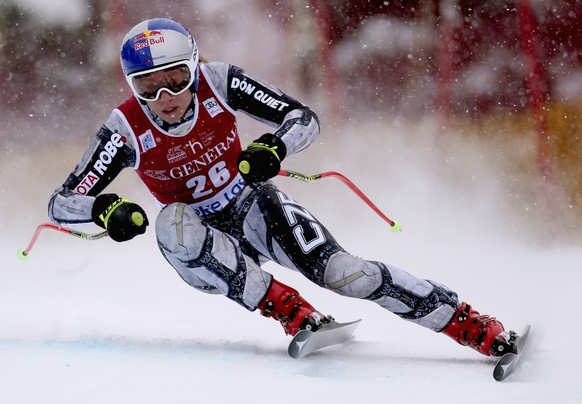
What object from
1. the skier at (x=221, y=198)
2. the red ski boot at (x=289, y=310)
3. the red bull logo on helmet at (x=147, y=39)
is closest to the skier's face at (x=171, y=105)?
the skier at (x=221, y=198)

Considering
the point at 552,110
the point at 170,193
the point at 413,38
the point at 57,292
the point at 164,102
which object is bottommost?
the point at 57,292

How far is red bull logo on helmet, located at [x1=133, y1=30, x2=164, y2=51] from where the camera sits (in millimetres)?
2997

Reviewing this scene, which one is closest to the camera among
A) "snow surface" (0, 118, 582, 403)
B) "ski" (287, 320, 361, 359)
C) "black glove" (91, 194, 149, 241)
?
"snow surface" (0, 118, 582, 403)

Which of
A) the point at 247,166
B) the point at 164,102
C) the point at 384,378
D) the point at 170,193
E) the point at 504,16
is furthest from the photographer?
the point at 504,16

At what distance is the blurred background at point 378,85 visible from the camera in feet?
19.6

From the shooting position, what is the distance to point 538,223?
5754mm

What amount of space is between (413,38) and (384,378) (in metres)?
4.37

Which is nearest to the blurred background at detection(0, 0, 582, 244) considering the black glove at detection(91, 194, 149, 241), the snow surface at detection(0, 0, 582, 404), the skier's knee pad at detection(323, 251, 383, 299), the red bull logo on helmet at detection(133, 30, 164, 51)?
the snow surface at detection(0, 0, 582, 404)

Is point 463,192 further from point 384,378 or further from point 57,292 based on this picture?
point 384,378

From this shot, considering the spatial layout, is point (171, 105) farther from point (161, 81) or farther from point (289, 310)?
point (289, 310)

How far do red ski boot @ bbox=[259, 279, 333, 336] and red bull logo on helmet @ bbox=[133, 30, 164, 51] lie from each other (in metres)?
0.96

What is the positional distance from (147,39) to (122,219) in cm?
67

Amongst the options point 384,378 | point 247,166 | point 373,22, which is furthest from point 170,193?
point 373,22

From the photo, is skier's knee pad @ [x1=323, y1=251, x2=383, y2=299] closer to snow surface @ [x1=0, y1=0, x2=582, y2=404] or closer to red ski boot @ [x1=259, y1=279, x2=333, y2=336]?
red ski boot @ [x1=259, y1=279, x2=333, y2=336]
